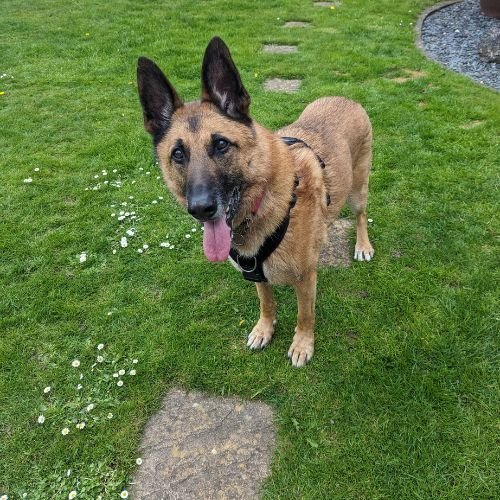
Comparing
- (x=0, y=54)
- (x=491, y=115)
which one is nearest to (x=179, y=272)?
(x=491, y=115)

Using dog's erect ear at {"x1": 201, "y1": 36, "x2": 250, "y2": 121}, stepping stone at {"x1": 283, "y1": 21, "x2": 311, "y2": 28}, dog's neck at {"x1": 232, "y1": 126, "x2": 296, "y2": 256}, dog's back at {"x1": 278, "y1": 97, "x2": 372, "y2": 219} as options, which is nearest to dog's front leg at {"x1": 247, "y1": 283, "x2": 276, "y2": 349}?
dog's neck at {"x1": 232, "y1": 126, "x2": 296, "y2": 256}

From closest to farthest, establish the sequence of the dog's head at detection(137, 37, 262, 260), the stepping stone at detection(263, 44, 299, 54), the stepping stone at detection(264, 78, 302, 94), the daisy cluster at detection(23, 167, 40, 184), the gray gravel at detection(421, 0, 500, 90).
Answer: the dog's head at detection(137, 37, 262, 260) → the daisy cluster at detection(23, 167, 40, 184) → the stepping stone at detection(264, 78, 302, 94) → the gray gravel at detection(421, 0, 500, 90) → the stepping stone at detection(263, 44, 299, 54)

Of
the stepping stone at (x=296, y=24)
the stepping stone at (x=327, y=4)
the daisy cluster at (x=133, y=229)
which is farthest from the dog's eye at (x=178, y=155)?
the stepping stone at (x=327, y=4)

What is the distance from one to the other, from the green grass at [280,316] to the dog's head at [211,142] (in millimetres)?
1492

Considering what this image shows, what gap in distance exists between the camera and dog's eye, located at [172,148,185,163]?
2.86 meters

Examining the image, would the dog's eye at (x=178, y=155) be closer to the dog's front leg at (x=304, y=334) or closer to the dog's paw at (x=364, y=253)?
the dog's front leg at (x=304, y=334)

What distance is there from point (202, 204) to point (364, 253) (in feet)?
8.31

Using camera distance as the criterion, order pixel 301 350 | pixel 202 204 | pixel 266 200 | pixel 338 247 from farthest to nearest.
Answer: pixel 338 247 < pixel 301 350 < pixel 266 200 < pixel 202 204

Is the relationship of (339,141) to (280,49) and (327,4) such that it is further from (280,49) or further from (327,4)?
(327,4)

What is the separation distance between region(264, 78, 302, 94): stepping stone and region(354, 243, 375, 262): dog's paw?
4.52 metres

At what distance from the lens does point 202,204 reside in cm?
253

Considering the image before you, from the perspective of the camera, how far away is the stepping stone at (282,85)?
26.3 feet

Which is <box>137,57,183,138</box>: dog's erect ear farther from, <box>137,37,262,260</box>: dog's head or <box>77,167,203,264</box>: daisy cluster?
<box>77,167,203,264</box>: daisy cluster

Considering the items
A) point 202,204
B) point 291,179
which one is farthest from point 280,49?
point 202,204
